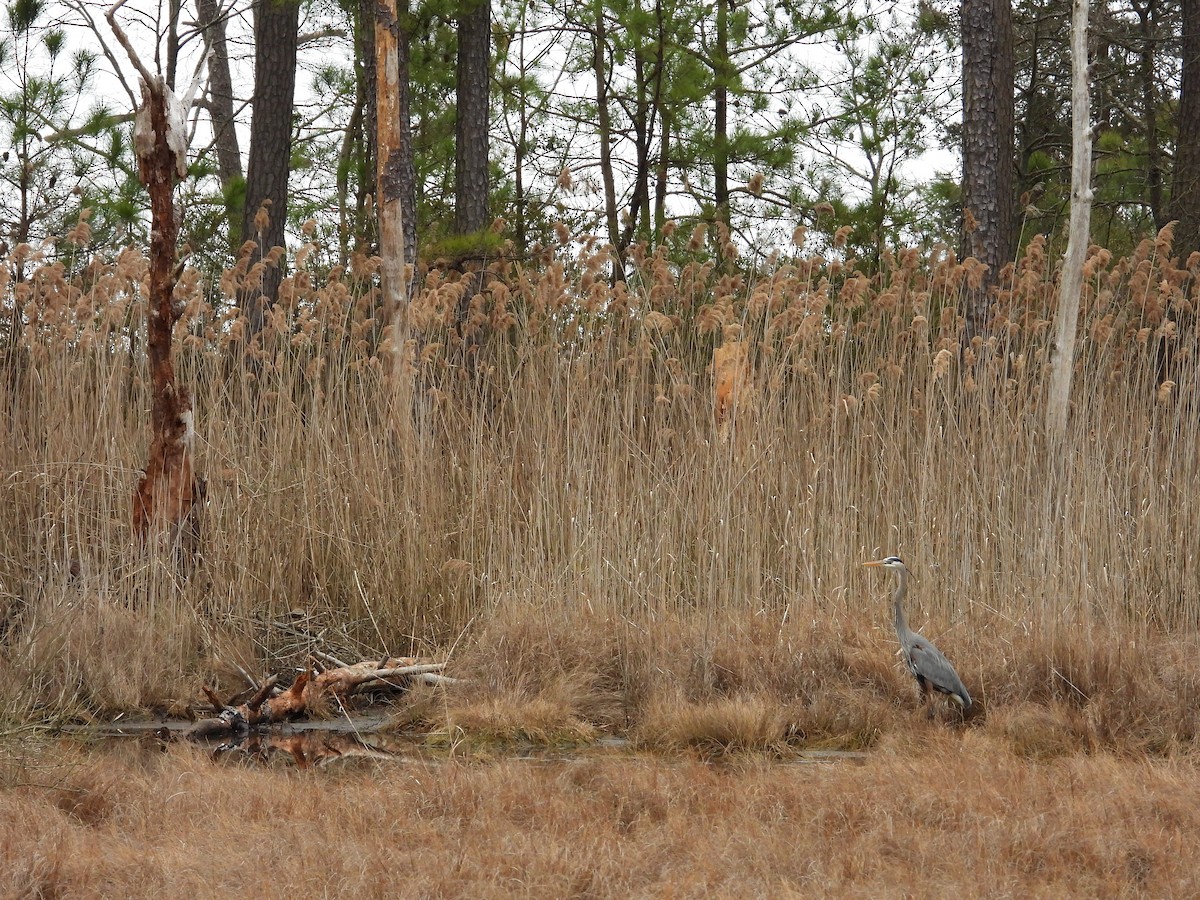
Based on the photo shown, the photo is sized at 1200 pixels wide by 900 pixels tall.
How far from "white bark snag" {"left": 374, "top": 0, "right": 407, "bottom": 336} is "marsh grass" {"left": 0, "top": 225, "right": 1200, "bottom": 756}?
86 centimetres

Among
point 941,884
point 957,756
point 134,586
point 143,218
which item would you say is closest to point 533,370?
point 134,586

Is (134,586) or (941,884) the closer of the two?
(941,884)

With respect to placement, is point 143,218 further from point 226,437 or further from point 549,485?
point 549,485

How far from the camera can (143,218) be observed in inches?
380

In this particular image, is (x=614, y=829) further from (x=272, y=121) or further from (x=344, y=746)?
(x=272, y=121)

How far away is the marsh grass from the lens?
455 cm

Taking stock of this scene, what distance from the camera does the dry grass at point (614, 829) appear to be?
2.72 m

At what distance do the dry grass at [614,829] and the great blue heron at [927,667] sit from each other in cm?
29

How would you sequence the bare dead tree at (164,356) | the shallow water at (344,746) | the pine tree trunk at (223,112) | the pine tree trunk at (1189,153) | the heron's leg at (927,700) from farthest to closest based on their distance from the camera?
the pine tree trunk at (223,112) → the pine tree trunk at (1189,153) → the bare dead tree at (164,356) → the heron's leg at (927,700) → the shallow water at (344,746)

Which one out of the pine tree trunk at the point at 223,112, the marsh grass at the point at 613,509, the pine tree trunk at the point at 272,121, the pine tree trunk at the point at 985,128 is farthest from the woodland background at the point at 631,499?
the pine tree trunk at the point at 223,112

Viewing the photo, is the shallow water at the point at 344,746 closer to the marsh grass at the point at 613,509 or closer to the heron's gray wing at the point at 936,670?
the marsh grass at the point at 613,509

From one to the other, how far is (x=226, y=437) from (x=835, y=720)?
288 centimetres

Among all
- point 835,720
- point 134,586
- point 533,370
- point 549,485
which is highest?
point 533,370

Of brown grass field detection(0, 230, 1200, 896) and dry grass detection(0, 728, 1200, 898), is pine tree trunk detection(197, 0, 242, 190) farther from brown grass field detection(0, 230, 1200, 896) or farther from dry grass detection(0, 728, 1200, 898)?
dry grass detection(0, 728, 1200, 898)
